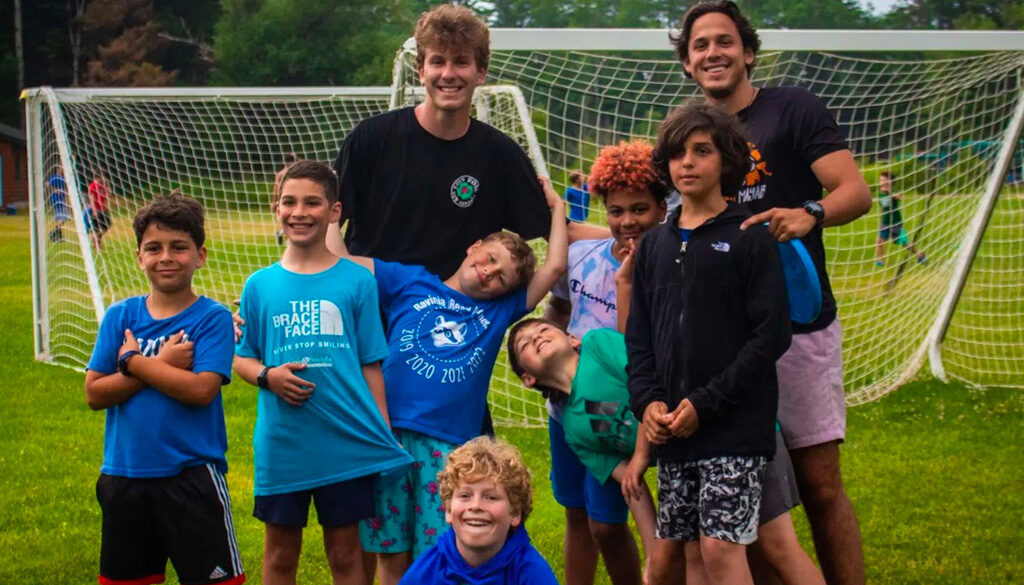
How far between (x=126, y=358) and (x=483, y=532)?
3.87ft

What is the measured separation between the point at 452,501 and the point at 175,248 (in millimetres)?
1180

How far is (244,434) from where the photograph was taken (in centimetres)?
777

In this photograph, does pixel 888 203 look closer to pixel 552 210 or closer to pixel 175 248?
pixel 552 210

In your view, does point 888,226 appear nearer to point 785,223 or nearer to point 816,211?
point 816,211

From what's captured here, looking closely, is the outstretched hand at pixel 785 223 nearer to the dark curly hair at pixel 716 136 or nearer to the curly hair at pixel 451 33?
the dark curly hair at pixel 716 136

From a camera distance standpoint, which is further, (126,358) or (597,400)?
(597,400)

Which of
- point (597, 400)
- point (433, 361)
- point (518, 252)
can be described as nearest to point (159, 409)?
point (433, 361)

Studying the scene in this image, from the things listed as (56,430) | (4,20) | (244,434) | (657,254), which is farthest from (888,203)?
(4,20)

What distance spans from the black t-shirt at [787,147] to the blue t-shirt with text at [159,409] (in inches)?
63.9

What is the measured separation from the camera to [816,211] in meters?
3.58

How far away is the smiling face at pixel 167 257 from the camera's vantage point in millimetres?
3812

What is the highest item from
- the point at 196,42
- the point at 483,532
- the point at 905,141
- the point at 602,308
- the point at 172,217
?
the point at 196,42

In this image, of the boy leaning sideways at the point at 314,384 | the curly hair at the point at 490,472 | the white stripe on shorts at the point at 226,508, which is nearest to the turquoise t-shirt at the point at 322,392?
the boy leaning sideways at the point at 314,384

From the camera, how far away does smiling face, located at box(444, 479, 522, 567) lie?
3352 millimetres
